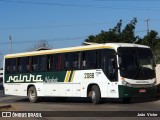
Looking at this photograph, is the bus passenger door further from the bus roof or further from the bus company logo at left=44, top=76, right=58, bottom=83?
the bus company logo at left=44, top=76, right=58, bottom=83

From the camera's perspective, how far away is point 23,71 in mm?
28422

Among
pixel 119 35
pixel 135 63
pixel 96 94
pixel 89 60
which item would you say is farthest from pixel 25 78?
pixel 119 35

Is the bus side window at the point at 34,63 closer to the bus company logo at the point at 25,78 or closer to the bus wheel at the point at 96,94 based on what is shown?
the bus company logo at the point at 25,78

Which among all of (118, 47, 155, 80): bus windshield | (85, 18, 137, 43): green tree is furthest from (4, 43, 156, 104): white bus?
(85, 18, 137, 43): green tree

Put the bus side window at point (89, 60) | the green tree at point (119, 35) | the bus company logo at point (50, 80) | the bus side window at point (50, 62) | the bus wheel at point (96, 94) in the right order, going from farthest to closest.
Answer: the green tree at point (119, 35) < the bus side window at point (50, 62) < the bus company logo at point (50, 80) < the bus side window at point (89, 60) < the bus wheel at point (96, 94)

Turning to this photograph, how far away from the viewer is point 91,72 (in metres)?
23.5

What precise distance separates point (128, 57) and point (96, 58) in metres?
1.71

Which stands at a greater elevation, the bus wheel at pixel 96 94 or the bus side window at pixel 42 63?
the bus side window at pixel 42 63

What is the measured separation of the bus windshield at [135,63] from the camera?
22.3 meters

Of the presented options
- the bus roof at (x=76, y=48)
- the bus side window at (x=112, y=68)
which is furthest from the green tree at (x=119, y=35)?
the bus side window at (x=112, y=68)

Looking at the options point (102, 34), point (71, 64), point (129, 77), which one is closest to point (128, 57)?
point (129, 77)

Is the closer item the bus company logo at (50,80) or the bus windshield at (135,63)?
the bus windshield at (135,63)

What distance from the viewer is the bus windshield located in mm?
22328

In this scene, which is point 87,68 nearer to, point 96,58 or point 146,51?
point 96,58
